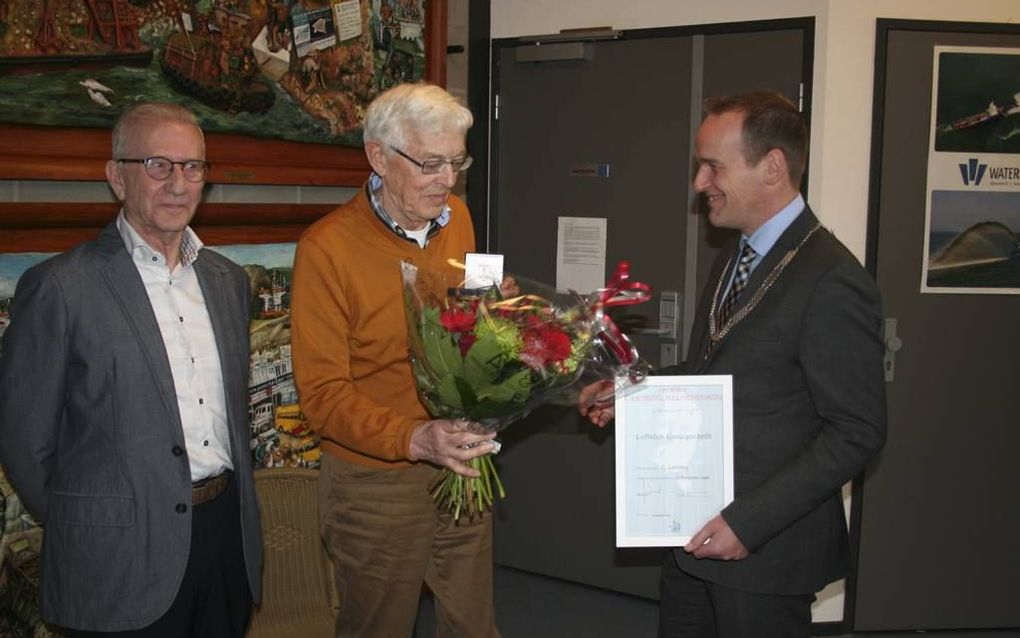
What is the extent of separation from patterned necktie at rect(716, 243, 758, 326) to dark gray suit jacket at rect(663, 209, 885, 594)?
70mm

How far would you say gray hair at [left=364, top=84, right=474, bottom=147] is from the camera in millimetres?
2184

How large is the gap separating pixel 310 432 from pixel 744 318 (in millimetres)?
1838

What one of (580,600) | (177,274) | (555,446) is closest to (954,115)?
(555,446)

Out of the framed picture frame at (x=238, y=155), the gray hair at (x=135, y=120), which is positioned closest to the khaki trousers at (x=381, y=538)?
the gray hair at (x=135, y=120)

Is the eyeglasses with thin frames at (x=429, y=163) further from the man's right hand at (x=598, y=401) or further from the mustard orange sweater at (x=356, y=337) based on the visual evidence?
the man's right hand at (x=598, y=401)

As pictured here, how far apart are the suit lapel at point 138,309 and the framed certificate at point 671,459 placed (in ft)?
3.19

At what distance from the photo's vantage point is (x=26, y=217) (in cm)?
245

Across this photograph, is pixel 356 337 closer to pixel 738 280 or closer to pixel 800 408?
pixel 738 280

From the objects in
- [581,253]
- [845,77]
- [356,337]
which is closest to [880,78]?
[845,77]

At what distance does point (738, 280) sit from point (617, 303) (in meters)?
0.43

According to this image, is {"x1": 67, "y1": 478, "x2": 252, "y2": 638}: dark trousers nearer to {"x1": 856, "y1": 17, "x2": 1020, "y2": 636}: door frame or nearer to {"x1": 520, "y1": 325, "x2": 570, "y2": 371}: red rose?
{"x1": 520, "y1": 325, "x2": 570, "y2": 371}: red rose

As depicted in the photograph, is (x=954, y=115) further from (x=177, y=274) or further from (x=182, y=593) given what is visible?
(x=182, y=593)

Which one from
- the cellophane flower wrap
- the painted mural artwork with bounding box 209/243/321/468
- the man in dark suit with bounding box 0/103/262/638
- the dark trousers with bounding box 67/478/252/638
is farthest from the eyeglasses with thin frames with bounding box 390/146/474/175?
the painted mural artwork with bounding box 209/243/321/468

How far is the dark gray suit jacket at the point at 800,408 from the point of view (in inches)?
78.6
